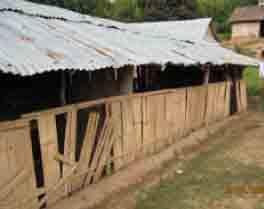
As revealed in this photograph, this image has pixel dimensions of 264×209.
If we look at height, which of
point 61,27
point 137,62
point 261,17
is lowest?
point 137,62

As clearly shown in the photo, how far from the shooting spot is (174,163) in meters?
6.37

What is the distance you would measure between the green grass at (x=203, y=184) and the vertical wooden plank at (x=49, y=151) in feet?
4.77

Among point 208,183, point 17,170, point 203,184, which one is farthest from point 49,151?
point 208,183

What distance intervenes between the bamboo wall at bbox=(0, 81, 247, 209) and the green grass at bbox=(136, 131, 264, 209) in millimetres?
982

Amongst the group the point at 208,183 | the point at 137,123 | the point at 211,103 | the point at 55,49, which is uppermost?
the point at 55,49

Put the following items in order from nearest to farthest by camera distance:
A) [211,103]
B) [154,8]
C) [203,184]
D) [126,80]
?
[203,184] → [126,80] → [211,103] → [154,8]

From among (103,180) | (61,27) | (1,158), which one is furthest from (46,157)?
(61,27)

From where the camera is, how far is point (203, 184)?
5.34 m

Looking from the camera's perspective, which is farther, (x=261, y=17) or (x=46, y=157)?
(x=261, y=17)

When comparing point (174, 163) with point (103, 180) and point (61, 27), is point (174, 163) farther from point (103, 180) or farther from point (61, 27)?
point (61, 27)

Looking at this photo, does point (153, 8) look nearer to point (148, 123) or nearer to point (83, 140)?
point (148, 123)

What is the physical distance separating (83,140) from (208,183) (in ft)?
8.74

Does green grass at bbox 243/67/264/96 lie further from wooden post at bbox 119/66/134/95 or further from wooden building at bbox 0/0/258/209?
wooden post at bbox 119/66/134/95

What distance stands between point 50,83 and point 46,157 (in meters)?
2.22
